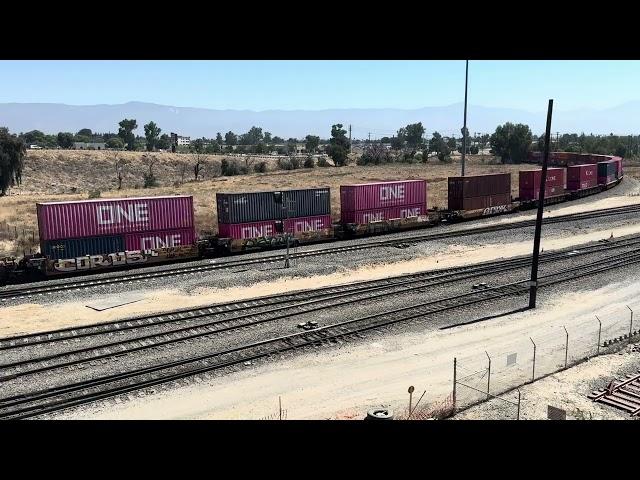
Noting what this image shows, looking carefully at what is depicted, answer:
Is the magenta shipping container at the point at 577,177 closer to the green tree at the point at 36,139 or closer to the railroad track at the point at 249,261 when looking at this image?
the railroad track at the point at 249,261

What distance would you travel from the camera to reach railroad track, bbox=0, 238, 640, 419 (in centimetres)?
1622

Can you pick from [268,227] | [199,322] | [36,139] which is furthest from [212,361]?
[36,139]

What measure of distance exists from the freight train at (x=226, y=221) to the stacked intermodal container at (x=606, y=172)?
2763 centimetres

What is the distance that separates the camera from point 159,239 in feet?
113

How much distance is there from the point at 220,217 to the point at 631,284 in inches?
1007

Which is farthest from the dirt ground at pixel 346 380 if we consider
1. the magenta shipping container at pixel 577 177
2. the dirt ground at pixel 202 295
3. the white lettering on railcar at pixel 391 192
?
the magenta shipping container at pixel 577 177

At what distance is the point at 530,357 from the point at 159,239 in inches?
922

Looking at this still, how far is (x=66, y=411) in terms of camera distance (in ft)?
51.9

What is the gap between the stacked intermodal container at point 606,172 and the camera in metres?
75.4

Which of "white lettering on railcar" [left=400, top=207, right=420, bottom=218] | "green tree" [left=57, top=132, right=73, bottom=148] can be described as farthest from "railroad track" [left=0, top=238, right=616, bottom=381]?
"green tree" [left=57, top=132, right=73, bottom=148]

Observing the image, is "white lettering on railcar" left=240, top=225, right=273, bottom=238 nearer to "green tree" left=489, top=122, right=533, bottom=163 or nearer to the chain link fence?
the chain link fence
